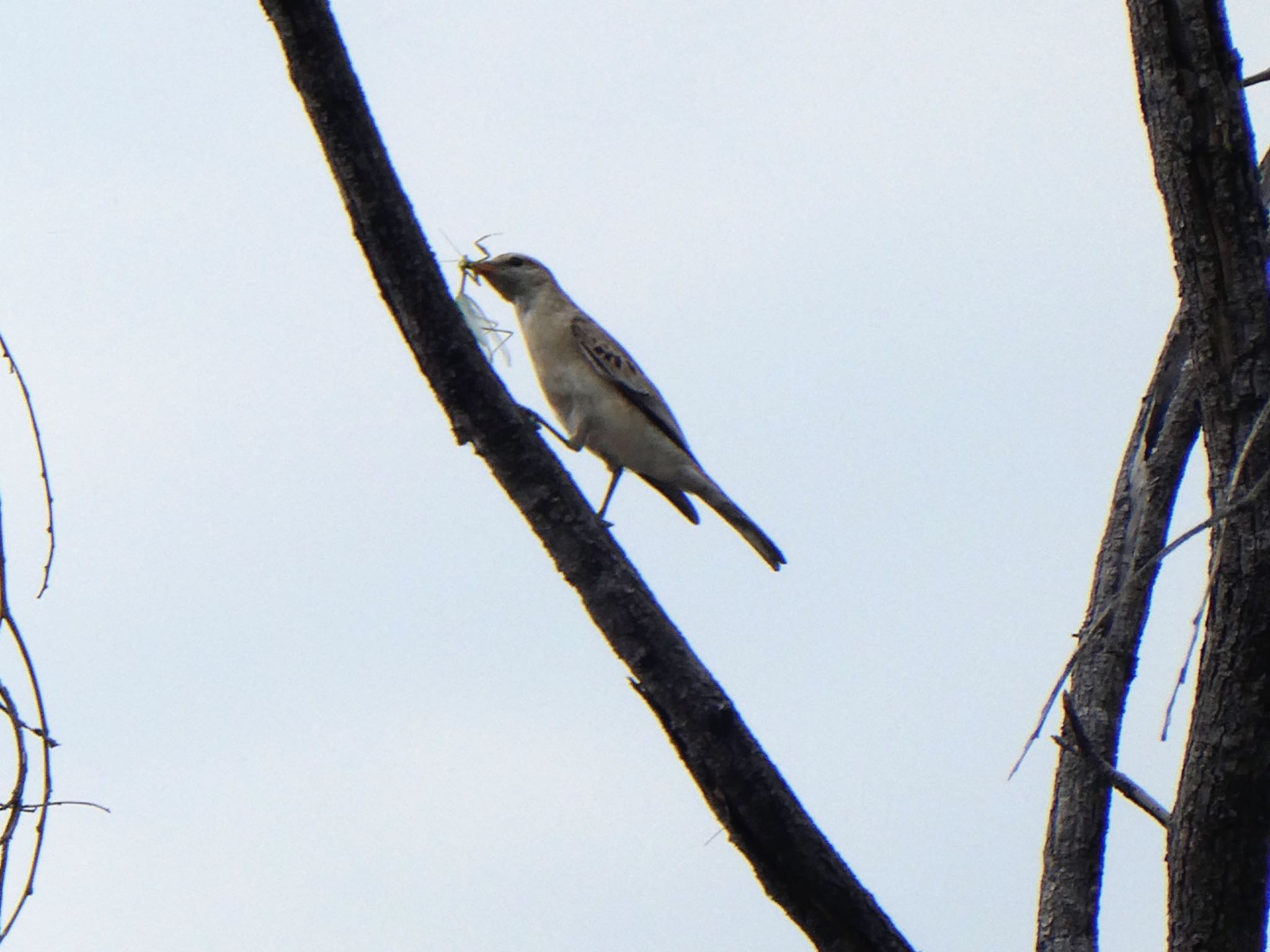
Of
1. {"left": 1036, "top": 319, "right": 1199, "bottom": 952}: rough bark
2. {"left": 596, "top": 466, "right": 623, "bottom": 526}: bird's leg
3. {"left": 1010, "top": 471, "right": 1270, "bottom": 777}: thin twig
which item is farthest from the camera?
{"left": 596, "top": 466, "right": 623, "bottom": 526}: bird's leg

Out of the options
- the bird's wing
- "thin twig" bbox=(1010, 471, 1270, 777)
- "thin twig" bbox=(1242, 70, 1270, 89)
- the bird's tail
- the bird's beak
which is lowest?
"thin twig" bbox=(1010, 471, 1270, 777)

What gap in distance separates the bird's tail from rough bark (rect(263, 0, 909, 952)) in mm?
3620

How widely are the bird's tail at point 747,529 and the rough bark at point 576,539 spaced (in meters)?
3.62

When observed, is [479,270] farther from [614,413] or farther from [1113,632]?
[1113,632]

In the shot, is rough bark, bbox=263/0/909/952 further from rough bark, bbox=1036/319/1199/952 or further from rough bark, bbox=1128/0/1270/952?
rough bark, bbox=1036/319/1199/952

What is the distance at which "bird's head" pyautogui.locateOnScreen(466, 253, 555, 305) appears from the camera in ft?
24.7

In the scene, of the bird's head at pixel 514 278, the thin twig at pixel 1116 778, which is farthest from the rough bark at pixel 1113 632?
the bird's head at pixel 514 278

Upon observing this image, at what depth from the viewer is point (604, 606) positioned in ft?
11.3

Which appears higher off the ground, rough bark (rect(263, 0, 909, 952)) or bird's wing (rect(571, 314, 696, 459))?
bird's wing (rect(571, 314, 696, 459))

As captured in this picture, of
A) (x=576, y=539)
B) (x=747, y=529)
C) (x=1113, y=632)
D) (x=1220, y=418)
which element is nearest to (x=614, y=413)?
(x=747, y=529)

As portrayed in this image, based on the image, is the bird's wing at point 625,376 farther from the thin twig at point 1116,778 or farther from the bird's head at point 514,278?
the thin twig at point 1116,778

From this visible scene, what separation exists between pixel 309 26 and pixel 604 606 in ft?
4.57

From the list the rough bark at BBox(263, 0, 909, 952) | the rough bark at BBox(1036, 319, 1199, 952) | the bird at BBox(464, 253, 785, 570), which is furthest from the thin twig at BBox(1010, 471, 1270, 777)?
the bird at BBox(464, 253, 785, 570)

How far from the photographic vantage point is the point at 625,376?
23.3ft
